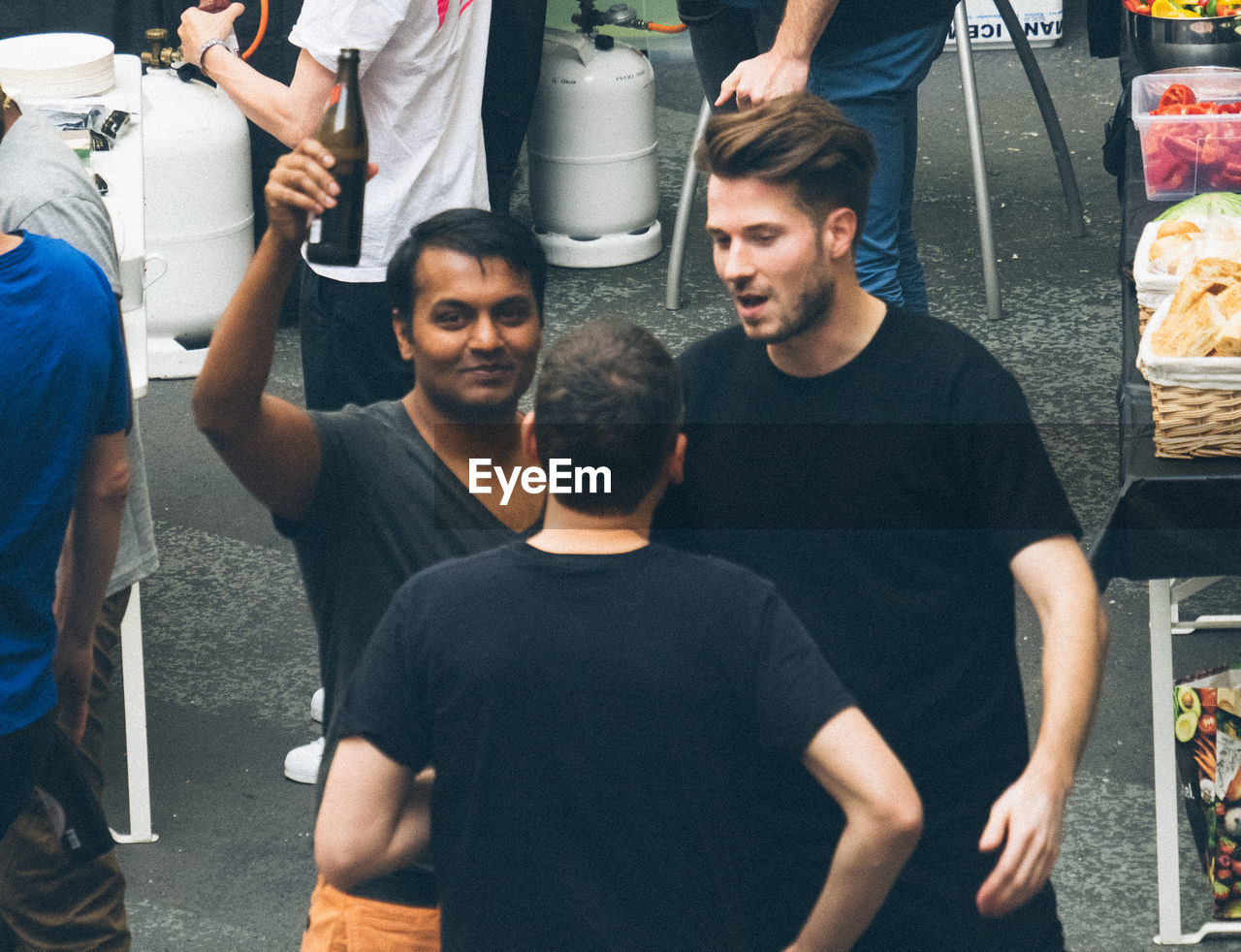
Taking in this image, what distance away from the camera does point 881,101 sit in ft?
14.5

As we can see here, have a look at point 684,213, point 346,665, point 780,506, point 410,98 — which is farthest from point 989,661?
point 684,213

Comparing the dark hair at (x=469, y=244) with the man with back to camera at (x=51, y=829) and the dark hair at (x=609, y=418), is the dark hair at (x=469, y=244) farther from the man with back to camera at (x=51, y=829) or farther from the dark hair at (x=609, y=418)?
the man with back to camera at (x=51, y=829)

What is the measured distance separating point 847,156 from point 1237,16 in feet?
10.2

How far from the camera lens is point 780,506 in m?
2.51

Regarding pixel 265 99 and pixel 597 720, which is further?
pixel 265 99

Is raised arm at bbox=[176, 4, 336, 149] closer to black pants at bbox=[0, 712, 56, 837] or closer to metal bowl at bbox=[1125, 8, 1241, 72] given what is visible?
black pants at bbox=[0, 712, 56, 837]

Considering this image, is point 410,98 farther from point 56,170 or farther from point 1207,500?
point 1207,500

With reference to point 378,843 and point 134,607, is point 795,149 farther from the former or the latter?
point 134,607

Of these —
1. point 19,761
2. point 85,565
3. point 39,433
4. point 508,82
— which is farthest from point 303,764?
point 508,82

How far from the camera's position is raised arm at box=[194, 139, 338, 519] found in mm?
2295

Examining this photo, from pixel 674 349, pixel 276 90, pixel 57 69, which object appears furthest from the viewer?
pixel 674 349

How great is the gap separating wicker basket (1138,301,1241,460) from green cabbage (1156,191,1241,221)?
0.77 m

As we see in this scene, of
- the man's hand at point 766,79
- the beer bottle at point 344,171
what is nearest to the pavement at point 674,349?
the beer bottle at point 344,171

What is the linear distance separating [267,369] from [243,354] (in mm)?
49
